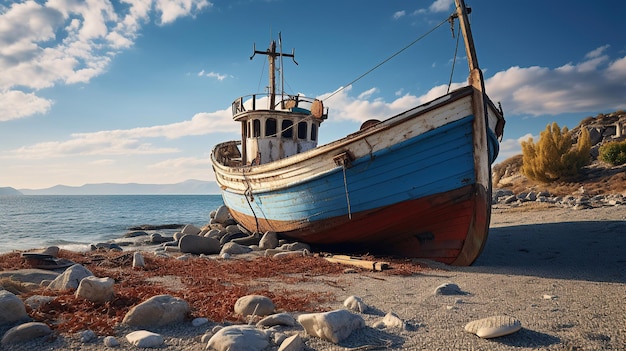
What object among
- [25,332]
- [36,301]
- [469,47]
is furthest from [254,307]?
[469,47]

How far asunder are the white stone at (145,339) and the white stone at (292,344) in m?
1.01

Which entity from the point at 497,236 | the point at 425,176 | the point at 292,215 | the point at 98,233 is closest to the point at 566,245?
the point at 497,236

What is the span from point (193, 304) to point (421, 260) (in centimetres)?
446

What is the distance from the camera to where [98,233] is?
21.3 meters

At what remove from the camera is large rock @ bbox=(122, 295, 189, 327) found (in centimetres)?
342

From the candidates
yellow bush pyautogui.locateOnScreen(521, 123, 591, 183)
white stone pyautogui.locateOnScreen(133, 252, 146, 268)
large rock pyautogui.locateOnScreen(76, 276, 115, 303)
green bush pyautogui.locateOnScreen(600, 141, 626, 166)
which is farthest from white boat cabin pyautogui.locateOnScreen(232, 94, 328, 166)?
green bush pyautogui.locateOnScreen(600, 141, 626, 166)

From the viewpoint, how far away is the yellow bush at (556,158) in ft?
78.7

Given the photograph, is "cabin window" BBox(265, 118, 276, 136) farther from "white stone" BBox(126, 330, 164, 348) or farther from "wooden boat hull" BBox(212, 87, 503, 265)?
"white stone" BBox(126, 330, 164, 348)

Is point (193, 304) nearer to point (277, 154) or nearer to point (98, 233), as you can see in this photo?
point (277, 154)

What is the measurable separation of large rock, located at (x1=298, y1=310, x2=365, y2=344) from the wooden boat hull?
3.83m

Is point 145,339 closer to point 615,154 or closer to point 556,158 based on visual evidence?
point 556,158

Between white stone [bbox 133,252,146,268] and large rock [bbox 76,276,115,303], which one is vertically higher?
large rock [bbox 76,276,115,303]

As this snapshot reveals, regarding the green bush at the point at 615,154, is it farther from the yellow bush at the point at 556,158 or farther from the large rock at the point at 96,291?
the large rock at the point at 96,291

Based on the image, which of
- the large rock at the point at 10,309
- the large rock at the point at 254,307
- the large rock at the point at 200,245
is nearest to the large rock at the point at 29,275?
the large rock at the point at 10,309
